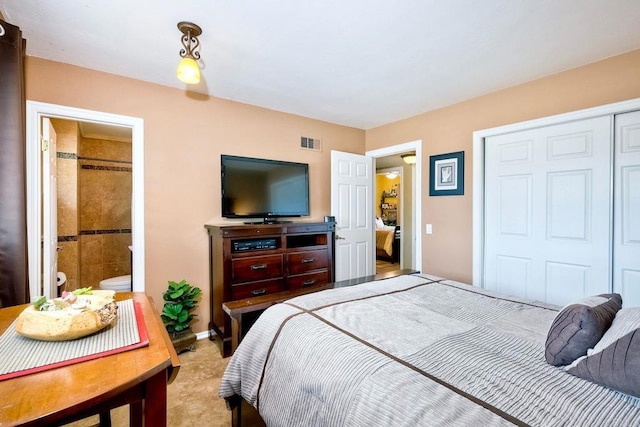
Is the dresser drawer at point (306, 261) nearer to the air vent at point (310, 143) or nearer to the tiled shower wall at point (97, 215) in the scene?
the air vent at point (310, 143)

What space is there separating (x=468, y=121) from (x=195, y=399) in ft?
11.4

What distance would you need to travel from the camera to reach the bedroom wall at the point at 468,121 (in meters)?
2.30

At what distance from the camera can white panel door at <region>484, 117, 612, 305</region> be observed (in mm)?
2404

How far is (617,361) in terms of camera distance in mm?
848

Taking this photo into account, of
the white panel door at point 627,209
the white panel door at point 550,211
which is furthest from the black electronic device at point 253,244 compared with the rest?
the white panel door at point 627,209

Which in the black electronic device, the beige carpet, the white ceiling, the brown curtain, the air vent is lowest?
the beige carpet

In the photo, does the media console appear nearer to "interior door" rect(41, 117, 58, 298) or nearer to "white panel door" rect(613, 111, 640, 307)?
"interior door" rect(41, 117, 58, 298)

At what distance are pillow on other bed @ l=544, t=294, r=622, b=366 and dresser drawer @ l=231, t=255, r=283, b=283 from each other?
7.40 feet

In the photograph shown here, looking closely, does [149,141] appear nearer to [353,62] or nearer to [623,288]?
[353,62]

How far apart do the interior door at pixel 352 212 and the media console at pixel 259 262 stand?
0.42m

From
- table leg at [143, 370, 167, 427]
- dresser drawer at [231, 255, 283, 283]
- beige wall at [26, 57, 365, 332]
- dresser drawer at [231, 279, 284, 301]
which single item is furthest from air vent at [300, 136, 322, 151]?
table leg at [143, 370, 167, 427]

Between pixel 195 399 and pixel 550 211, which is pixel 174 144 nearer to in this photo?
pixel 195 399

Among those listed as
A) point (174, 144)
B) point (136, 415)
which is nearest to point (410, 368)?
point (136, 415)

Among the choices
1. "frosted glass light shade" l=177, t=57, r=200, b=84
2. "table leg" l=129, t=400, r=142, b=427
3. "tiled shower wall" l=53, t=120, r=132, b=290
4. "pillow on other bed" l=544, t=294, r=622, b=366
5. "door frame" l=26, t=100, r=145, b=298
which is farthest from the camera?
"tiled shower wall" l=53, t=120, r=132, b=290
